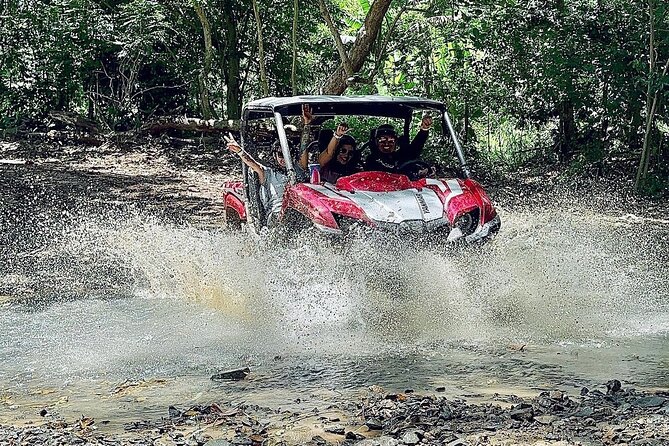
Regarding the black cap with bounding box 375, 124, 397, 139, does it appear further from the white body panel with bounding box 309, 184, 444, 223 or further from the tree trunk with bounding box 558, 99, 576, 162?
the tree trunk with bounding box 558, 99, 576, 162

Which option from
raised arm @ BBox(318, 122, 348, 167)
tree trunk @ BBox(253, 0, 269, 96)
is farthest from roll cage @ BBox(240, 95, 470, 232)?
tree trunk @ BBox(253, 0, 269, 96)

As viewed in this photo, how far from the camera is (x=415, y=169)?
797 centimetres

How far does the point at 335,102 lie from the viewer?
785cm

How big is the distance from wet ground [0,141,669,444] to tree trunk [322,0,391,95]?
4821 mm

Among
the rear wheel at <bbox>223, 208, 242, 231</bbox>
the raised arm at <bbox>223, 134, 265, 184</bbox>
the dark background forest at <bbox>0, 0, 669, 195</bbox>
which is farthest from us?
the dark background forest at <bbox>0, 0, 669, 195</bbox>

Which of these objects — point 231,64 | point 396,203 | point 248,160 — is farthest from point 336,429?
point 231,64

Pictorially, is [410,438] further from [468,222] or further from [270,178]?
[270,178]

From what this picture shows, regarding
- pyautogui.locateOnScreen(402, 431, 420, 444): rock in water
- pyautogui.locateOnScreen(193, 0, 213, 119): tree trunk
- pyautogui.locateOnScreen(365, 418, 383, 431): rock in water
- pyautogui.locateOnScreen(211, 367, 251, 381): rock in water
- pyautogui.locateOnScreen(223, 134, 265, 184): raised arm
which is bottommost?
pyautogui.locateOnScreen(211, 367, 251, 381): rock in water

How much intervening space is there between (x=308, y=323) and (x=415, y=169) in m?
1.90

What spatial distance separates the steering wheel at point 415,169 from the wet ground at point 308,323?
0.97 m

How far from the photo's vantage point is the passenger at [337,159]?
307 inches

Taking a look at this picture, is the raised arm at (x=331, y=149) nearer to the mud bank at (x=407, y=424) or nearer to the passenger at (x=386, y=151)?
the passenger at (x=386, y=151)

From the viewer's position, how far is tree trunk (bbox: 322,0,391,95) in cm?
1420

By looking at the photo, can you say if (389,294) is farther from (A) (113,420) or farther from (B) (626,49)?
(B) (626,49)
